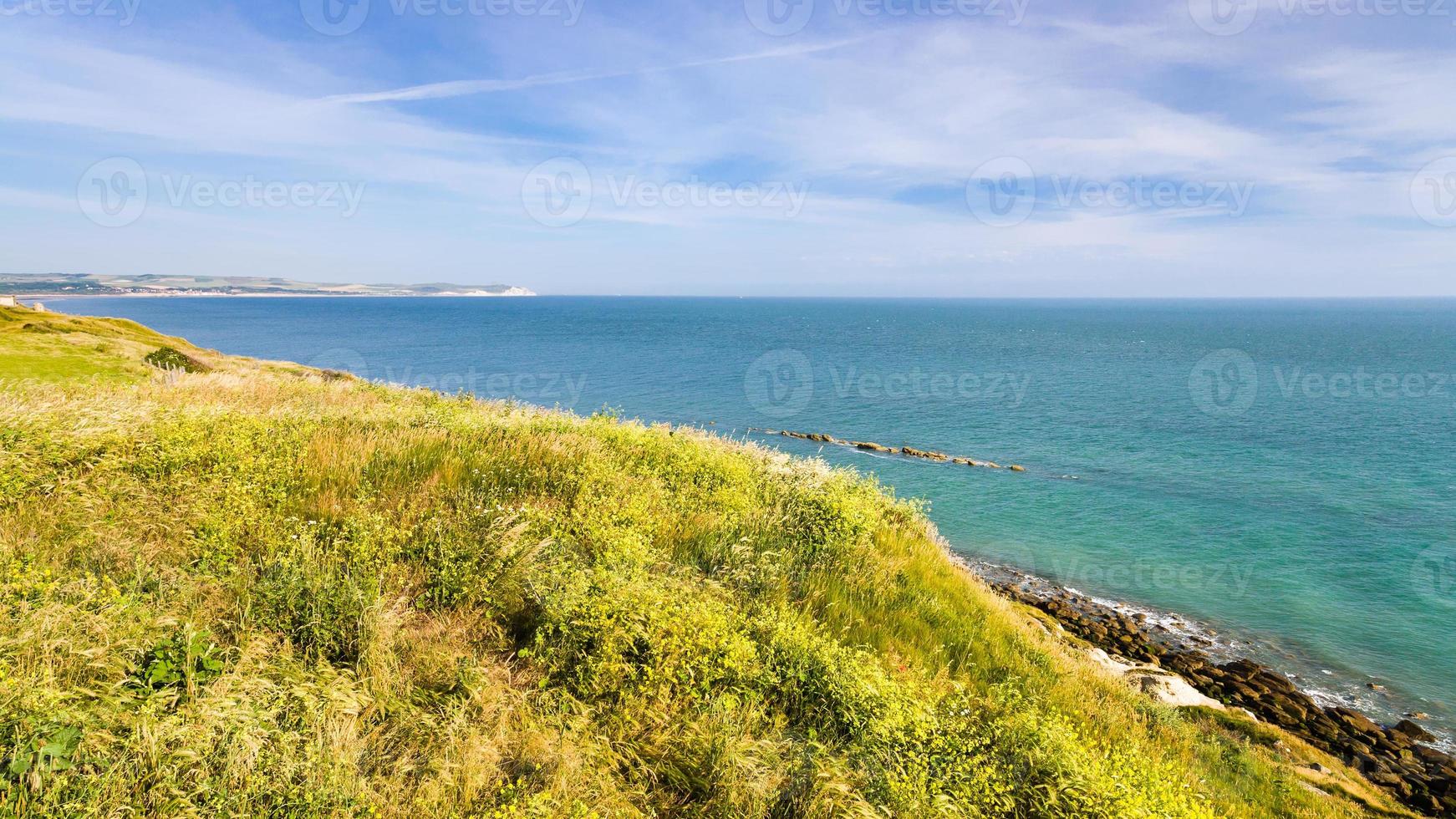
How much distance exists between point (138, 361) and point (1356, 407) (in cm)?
9049

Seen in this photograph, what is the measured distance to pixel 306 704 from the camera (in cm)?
473

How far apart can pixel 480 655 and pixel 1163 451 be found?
51.3 m

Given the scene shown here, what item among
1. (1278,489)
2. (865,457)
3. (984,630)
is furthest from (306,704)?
(1278,489)

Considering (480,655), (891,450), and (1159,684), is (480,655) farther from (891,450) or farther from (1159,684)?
(891,450)

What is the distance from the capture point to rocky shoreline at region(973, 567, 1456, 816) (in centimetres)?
1453

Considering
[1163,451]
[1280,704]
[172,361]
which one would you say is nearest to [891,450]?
[1163,451]

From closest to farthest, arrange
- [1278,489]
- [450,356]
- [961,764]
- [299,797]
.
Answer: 1. [299,797]
2. [961,764]
3. [1278,489]
4. [450,356]

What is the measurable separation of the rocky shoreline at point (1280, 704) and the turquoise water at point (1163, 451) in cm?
159

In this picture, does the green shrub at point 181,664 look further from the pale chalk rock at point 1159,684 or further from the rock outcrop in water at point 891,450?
the rock outcrop in water at point 891,450

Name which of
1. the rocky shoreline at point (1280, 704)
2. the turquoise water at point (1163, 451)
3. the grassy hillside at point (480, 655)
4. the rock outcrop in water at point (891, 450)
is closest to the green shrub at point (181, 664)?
the grassy hillside at point (480, 655)

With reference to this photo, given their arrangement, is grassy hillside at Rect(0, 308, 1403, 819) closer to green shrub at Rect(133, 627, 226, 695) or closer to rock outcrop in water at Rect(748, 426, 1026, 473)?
green shrub at Rect(133, 627, 226, 695)

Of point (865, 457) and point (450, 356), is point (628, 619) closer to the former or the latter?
point (865, 457)

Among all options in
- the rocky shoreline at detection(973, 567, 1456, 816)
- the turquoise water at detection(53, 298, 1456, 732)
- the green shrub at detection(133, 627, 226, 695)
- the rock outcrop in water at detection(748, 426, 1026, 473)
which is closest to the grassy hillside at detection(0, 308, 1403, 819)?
the green shrub at detection(133, 627, 226, 695)

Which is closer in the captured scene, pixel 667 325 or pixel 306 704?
pixel 306 704
